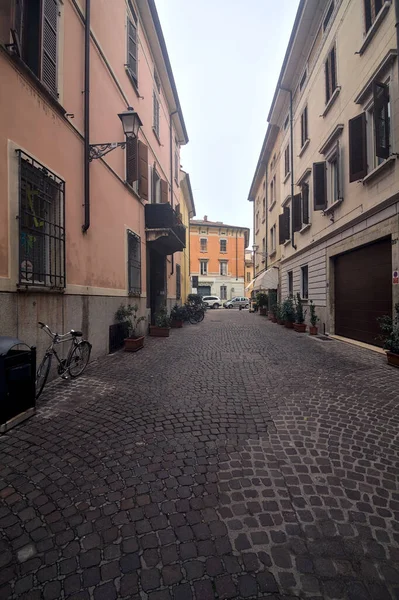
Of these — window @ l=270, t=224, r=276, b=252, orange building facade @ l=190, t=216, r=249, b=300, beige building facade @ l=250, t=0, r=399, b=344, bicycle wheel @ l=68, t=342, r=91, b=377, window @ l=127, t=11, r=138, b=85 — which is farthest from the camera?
orange building facade @ l=190, t=216, r=249, b=300

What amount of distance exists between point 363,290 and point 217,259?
122ft

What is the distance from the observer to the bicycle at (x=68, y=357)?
13.7ft

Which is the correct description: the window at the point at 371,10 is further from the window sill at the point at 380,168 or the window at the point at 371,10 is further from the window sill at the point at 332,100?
the window sill at the point at 380,168

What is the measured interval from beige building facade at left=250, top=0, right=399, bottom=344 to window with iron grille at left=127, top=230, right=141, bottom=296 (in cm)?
681

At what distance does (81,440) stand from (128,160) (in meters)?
8.19

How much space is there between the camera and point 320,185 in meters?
10.7

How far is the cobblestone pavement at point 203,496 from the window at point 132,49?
9.84m

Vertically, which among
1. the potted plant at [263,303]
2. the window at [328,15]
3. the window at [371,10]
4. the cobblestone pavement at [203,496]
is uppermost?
the window at [328,15]

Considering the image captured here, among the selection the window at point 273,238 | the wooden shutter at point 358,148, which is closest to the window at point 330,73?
the wooden shutter at point 358,148

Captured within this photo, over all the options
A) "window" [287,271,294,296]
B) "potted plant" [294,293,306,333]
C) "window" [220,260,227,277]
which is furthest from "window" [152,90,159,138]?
"window" [220,260,227,277]

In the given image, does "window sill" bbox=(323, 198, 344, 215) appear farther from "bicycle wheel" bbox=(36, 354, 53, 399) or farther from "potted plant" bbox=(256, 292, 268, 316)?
"potted plant" bbox=(256, 292, 268, 316)

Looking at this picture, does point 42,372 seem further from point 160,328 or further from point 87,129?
point 160,328

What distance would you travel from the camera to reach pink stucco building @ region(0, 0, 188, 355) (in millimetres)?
4102

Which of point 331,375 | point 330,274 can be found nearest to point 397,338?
point 331,375
